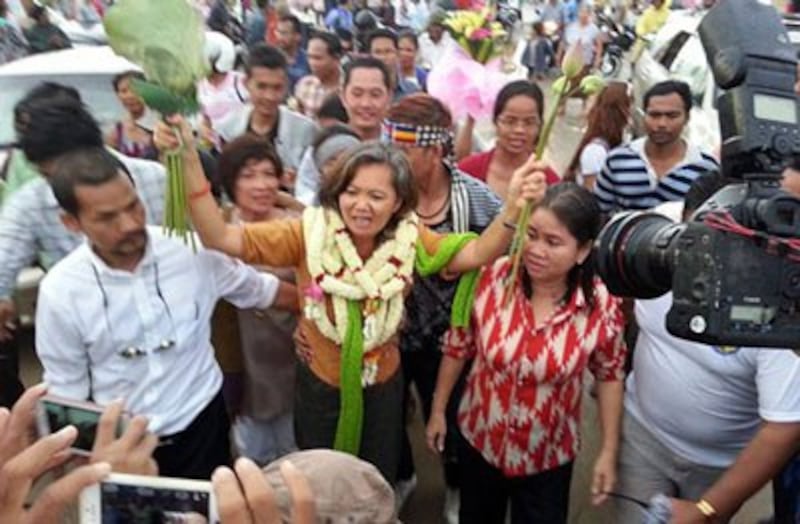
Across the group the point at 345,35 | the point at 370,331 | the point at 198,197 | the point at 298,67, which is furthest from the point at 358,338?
the point at 345,35

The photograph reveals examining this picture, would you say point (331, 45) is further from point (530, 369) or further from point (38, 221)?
point (530, 369)

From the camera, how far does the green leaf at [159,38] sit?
185 centimetres

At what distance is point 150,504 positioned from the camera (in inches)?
50.1

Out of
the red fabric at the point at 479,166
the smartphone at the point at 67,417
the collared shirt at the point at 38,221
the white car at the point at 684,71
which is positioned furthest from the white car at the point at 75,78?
the white car at the point at 684,71

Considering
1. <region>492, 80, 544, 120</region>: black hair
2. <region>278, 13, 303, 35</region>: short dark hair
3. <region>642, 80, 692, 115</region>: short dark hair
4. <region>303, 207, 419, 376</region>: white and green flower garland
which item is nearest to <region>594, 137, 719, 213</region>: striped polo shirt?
<region>642, 80, 692, 115</region>: short dark hair

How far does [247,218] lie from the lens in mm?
2756

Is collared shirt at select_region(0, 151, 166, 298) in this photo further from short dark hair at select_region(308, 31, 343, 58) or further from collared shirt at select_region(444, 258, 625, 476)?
short dark hair at select_region(308, 31, 343, 58)

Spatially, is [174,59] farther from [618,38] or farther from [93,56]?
[618,38]

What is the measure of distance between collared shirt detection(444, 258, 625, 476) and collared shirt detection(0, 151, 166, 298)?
3.66ft

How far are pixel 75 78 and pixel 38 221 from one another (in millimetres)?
2623

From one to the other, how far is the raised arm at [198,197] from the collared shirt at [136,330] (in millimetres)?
113

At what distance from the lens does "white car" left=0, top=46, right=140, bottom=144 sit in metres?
4.65

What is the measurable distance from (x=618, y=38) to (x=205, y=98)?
24.7 ft

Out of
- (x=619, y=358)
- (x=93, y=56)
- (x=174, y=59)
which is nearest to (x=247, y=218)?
(x=174, y=59)
